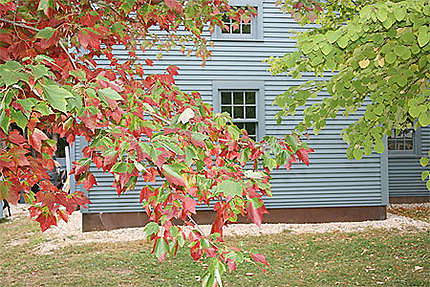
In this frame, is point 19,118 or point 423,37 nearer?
point 19,118

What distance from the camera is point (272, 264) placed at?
6438mm

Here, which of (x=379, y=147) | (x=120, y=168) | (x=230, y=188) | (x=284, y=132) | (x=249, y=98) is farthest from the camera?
(x=249, y=98)

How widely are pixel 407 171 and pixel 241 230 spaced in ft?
21.0

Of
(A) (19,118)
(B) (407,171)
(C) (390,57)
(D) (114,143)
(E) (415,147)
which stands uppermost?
(C) (390,57)

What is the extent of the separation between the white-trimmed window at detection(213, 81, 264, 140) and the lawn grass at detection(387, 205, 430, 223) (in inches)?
182

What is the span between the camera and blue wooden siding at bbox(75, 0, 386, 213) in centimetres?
909

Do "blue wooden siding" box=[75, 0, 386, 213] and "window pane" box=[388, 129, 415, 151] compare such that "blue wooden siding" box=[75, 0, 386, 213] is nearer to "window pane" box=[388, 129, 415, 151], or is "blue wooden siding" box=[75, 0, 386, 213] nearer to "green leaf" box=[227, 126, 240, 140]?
"window pane" box=[388, 129, 415, 151]

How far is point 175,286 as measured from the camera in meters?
5.49

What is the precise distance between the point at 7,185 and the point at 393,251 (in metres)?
6.55

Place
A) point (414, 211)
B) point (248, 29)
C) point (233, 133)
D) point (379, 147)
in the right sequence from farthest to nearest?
point (414, 211) → point (248, 29) → point (379, 147) → point (233, 133)

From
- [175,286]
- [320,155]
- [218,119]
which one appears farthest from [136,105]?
[320,155]

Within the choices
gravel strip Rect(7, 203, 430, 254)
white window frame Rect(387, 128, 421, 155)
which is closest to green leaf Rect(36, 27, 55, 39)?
gravel strip Rect(7, 203, 430, 254)

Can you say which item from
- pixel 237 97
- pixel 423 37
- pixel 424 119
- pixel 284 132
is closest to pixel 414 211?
pixel 284 132

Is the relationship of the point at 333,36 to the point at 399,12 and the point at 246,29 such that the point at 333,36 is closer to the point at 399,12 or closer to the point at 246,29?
the point at 399,12
